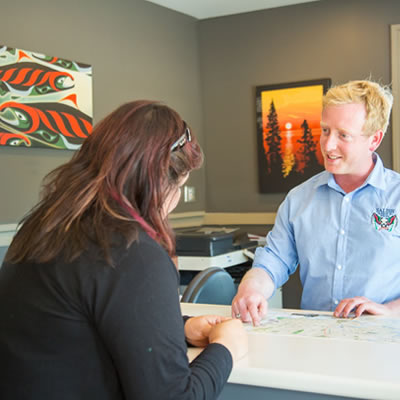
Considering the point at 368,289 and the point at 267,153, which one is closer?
the point at 368,289

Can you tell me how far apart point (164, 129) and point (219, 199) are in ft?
12.2

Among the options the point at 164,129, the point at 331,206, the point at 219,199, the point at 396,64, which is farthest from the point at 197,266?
the point at 164,129

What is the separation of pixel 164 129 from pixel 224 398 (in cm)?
71

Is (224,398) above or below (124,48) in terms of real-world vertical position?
below

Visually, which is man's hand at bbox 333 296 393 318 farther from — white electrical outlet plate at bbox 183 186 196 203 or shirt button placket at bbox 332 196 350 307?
white electrical outlet plate at bbox 183 186 196 203

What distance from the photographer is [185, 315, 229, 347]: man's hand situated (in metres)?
1.39

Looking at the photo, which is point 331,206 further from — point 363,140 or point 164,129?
point 164,129

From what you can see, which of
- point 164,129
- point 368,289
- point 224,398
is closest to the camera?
point 164,129

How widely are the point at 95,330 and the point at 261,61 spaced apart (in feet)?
12.9

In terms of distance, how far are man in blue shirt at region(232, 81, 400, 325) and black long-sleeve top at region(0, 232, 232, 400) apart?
3.22ft

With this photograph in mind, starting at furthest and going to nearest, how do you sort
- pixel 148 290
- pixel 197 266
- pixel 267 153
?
pixel 267 153, pixel 197 266, pixel 148 290

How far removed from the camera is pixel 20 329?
937 mm

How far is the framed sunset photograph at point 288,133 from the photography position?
4328 mm

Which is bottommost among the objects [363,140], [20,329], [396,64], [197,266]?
[197,266]
